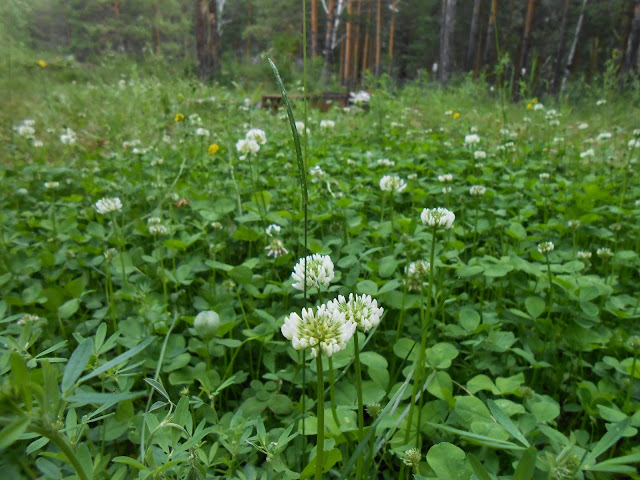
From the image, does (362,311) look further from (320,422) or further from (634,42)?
(634,42)

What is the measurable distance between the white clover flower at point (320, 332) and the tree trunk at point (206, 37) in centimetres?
931

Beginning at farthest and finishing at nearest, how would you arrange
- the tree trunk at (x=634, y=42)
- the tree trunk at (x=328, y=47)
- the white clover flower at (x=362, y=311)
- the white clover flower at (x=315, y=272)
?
the tree trunk at (x=328, y=47), the tree trunk at (x=634, y=42), the white clover flower at (x=315, y=272), the white clover flower at (x=362, y=311)

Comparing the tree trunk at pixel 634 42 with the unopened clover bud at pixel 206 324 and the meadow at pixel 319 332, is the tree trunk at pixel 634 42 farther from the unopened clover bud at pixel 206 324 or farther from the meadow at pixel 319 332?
the unopened clover bud at pixel 206 324

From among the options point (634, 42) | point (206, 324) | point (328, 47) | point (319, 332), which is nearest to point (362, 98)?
point (206, 324)

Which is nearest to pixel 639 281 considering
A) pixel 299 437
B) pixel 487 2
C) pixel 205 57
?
pixel 299 437

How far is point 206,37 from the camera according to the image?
8797 millimetres

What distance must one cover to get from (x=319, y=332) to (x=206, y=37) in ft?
31.2

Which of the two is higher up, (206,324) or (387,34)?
(387,34)

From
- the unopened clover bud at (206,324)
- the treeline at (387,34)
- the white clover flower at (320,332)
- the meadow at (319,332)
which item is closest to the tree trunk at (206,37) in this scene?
the treeline at (387,34)

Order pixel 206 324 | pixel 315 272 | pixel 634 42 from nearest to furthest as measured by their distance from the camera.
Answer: pixel 315 272
pixel 206 324
pixel 634 42

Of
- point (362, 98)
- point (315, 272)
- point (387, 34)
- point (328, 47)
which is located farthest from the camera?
point (387, 34)

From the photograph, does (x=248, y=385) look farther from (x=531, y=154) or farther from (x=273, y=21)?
(x=273, y=21)

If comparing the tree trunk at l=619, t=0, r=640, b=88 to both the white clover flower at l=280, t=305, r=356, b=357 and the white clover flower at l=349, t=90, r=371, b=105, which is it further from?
the white clover flower at l=280, t=305, r=356, b=357

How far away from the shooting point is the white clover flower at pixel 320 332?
0.65 m
